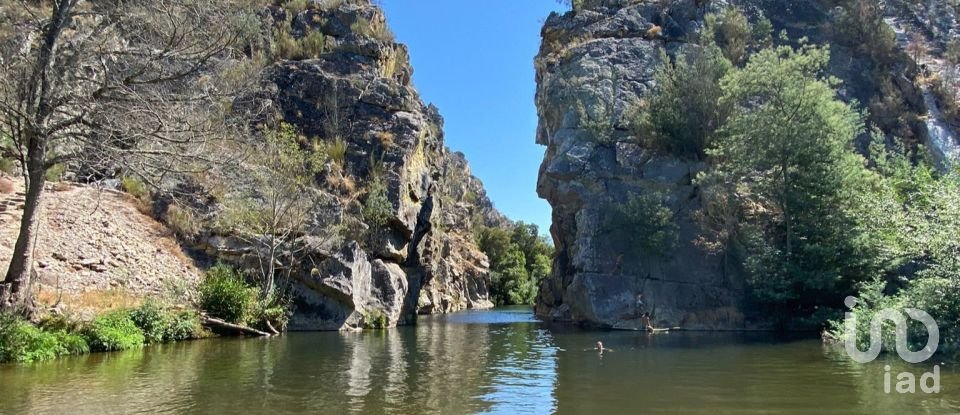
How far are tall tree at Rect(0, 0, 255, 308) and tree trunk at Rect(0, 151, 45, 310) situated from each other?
0.03m

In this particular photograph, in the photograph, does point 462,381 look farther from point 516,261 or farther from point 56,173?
point 516,261

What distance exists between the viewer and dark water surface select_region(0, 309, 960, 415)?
37.3ft

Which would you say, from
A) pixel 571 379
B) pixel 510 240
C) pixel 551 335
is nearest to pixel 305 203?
pixel 551 335

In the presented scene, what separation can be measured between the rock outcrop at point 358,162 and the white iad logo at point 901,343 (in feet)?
72.4

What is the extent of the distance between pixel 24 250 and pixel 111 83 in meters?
5.17

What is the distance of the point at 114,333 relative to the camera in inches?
754

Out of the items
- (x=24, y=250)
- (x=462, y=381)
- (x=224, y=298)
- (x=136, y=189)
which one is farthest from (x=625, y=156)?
(x=24, y=250)

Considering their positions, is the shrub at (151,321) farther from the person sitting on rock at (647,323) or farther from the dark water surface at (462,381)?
the person sitting on rock at (647,323)

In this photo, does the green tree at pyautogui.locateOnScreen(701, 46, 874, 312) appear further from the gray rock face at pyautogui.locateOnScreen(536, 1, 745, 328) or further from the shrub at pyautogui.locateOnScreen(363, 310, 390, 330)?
the shrub at pyautogui.locateOnScreen(363, 310, 390, 330)

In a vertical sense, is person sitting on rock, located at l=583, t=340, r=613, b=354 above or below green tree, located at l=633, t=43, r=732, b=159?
below

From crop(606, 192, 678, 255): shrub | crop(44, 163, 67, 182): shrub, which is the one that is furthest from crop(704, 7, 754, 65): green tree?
crop(44, 163, 67, 182): shrub

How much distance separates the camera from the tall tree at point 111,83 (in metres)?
14.6

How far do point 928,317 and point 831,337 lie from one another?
623cm

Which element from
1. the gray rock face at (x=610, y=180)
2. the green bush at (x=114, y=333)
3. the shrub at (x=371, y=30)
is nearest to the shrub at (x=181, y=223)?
the green bush at (x=114, y=333)
